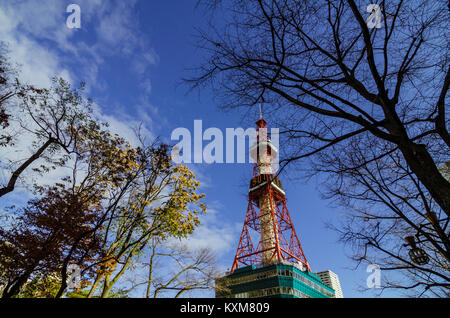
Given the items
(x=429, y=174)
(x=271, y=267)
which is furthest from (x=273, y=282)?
(x=429, y=174)

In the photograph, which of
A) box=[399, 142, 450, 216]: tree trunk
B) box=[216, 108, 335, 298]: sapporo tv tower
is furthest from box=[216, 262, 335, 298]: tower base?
box=[399, 142, 450, 216]: tree trunk

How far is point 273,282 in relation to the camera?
123ft

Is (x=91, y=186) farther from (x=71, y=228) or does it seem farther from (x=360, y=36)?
(x=360, y=36)

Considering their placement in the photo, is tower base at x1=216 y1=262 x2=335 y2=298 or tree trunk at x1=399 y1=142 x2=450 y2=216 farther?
tower base at x1=216 y1=262 x2=335 y2=298

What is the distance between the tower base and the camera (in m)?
36.6

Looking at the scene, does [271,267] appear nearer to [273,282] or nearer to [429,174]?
[273,282]

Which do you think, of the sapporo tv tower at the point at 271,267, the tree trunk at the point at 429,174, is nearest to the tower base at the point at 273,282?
the sapporo tv tower at the point at 271,267

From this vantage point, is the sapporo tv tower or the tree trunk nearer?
the tree trunk

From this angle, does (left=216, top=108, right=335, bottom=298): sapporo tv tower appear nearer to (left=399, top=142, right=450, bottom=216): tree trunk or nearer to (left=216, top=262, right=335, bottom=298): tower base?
(left=216, top=262, right=335, bottom=298): tower base

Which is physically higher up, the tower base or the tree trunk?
the tree trunk

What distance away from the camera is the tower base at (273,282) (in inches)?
1442

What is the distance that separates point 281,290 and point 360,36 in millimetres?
41553
